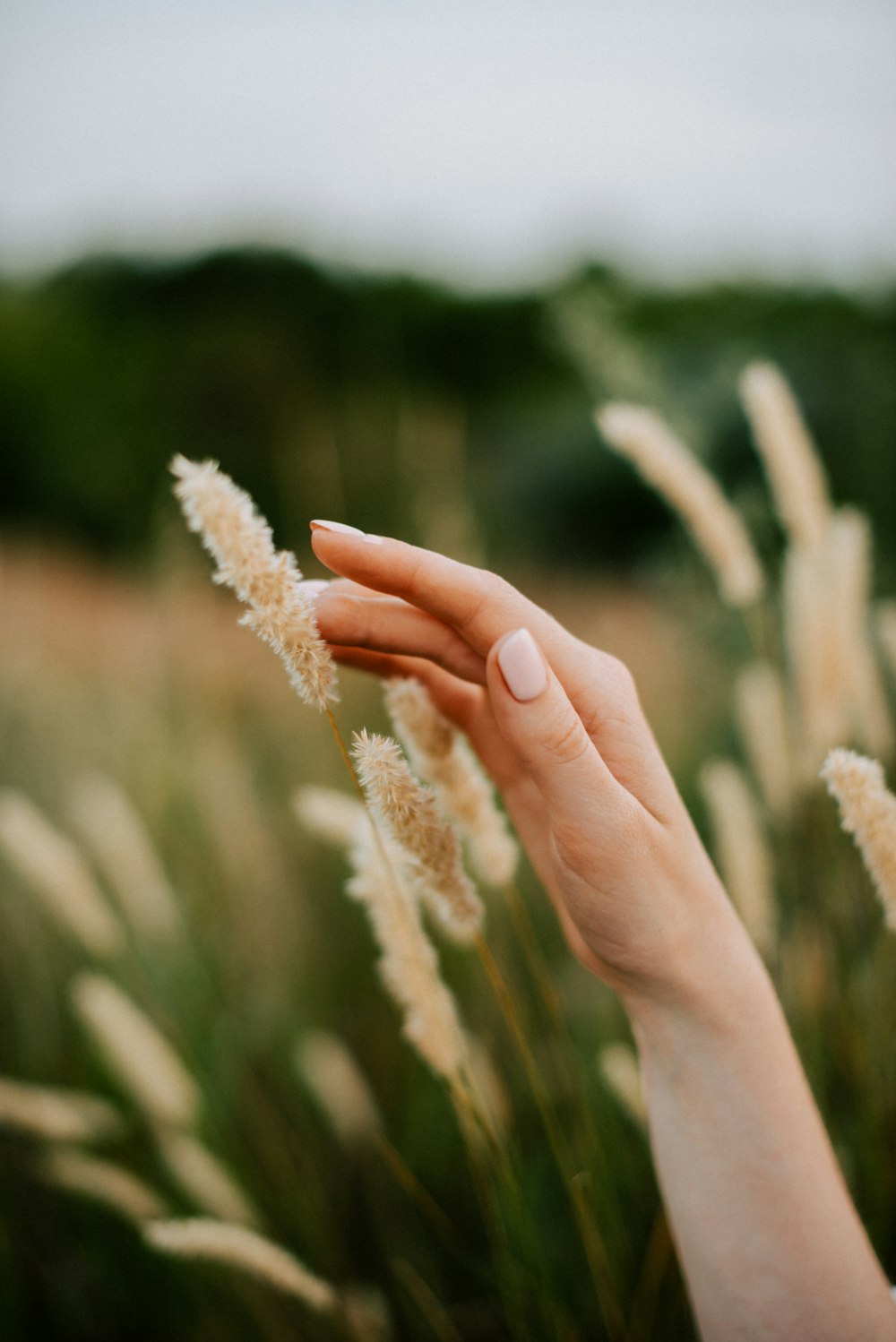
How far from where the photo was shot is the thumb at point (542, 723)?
0.66 meters

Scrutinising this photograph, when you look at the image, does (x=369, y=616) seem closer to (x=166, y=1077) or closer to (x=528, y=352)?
(x=166, y=1077)

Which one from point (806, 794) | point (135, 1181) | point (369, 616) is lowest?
point (135, 1181)

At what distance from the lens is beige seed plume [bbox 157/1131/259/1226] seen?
1194 mm

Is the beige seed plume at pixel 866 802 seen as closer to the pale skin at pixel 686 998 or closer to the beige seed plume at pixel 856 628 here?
the pale skin at pixel 686 998

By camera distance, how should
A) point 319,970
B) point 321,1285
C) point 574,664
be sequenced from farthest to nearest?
1. point 319,970
2. point 321,1285
3. point 574,664

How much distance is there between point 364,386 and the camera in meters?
8.59

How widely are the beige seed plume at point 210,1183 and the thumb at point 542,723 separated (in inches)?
34.6

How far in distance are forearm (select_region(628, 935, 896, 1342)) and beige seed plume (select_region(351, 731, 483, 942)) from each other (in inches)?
8.7

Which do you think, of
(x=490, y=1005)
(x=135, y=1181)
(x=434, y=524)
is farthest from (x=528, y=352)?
(x=135, y=1181)

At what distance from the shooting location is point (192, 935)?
1784 mm

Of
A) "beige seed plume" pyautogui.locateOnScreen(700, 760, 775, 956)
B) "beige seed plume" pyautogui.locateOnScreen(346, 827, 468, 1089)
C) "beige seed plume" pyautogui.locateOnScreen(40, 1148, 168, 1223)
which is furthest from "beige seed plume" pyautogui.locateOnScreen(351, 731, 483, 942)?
"beige seed plume" pyautogui.locateOnScreen(40, 1148, 168, 1223)

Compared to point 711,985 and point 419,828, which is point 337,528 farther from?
point 711,985

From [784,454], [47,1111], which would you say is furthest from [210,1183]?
[784,454]

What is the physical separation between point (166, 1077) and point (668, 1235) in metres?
0.69
